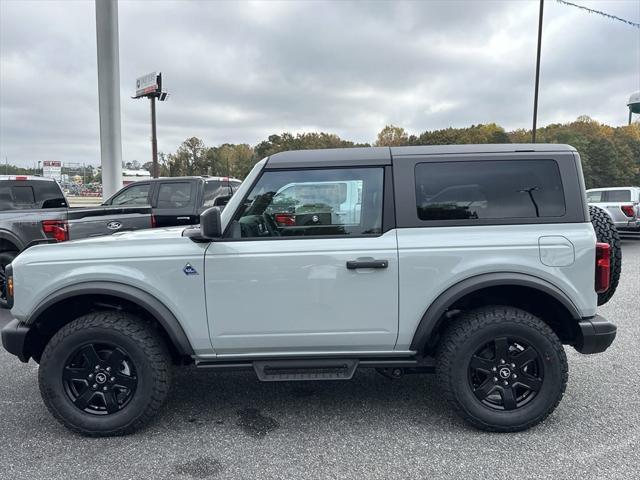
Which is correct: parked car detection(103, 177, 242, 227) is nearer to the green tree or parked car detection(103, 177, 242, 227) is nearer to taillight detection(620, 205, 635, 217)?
taillight detection(620, 205, 635, 217)

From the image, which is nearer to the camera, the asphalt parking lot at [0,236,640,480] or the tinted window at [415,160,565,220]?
the asphalt parking lot at [0,236,640,480]

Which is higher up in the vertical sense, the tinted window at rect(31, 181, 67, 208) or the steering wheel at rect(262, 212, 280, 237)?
the tinted window at rect(31, 181, 67, 208)

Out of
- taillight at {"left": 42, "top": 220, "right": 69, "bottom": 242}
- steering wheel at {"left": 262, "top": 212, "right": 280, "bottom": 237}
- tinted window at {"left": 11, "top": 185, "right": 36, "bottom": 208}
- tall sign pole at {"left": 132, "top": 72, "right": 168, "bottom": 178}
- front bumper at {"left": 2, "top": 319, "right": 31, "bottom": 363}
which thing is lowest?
front bumper at {"left": 2, "top": 319, "right": 31, "bottom": 363}

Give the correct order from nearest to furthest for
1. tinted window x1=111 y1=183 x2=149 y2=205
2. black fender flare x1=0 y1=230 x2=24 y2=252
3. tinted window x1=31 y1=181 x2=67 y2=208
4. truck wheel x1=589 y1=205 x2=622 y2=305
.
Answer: truck wheel x1=589 y1=205 x2=622 y2=305
black fender flare x1=0 y1=230 x2=24 y2=252
tinted window x1=31 y1=181 x2=67 y2=208
tinted window x1=111 y1=183 x2=149 y2=205

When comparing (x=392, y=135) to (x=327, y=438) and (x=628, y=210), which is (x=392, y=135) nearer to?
(x=628, y=210)

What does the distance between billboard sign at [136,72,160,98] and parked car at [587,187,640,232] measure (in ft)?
73.3

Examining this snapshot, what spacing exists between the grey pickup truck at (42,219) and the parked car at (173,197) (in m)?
1.27

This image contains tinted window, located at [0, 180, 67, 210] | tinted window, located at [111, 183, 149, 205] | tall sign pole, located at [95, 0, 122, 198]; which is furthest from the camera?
tall sign pole, located at [95, 0, 122, 198]

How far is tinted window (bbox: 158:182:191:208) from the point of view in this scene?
8.33 metres

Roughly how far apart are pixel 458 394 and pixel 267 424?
1336 mm

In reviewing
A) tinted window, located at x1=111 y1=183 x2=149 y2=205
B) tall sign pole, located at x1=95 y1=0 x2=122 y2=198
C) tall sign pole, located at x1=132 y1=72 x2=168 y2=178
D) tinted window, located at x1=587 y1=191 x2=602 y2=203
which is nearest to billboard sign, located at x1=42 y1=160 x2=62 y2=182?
tall sign pole, located at x1=132 y1=72 x2=168 y2=178

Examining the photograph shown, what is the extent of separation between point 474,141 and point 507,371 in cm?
3965

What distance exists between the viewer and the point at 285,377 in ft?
10.2

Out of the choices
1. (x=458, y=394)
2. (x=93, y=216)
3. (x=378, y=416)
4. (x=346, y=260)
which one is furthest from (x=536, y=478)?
(x=93, y=216)
